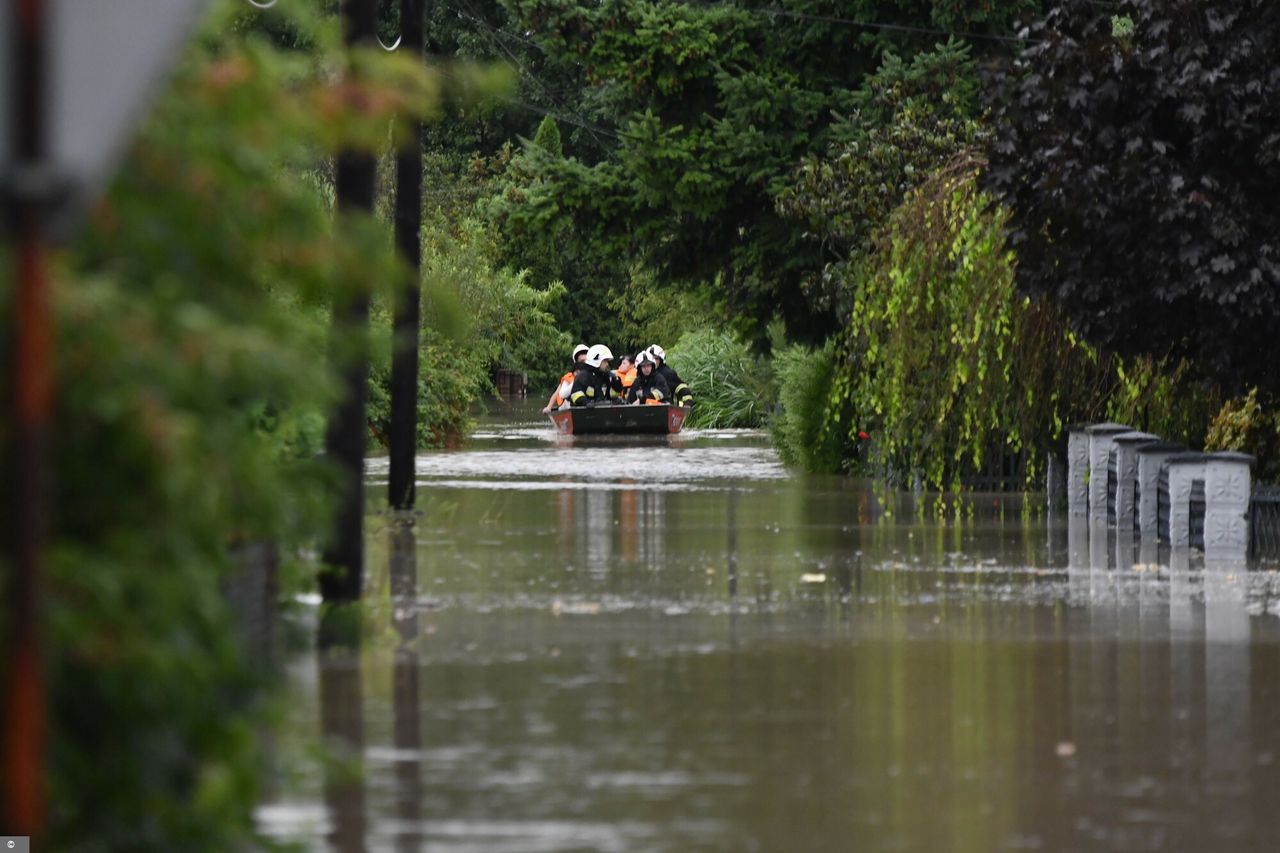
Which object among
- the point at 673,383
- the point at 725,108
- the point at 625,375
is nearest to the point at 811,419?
the point at 725,108

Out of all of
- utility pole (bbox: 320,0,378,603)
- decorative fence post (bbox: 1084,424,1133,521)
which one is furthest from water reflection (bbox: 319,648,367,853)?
decorative fence post (bbox: 1084,424,1133,521)

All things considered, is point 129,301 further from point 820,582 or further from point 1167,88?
point 1167,88

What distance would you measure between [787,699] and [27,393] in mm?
7636

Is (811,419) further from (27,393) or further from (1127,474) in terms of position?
(27,393)

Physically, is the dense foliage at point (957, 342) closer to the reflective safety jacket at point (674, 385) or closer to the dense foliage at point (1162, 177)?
the dense foliage at point (1162, 177)

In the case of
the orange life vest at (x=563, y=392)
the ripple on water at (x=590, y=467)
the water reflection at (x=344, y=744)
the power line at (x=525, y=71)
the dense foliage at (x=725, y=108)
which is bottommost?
the water reflection at (x=344, y=744)

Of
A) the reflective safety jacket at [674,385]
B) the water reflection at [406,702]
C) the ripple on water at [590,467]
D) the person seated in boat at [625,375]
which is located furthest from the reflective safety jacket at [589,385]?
the water reflection at [406,702]

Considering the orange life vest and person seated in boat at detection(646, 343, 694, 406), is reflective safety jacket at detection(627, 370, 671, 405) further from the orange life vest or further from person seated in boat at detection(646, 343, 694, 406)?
the orange life vest

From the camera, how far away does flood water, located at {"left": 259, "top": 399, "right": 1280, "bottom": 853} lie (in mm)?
7766

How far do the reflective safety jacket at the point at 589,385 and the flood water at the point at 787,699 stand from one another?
26.5m

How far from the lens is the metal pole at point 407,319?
18.9 meters

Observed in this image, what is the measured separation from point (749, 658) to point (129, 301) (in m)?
7.84

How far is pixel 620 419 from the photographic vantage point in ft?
146

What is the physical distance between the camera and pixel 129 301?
14.1ft
